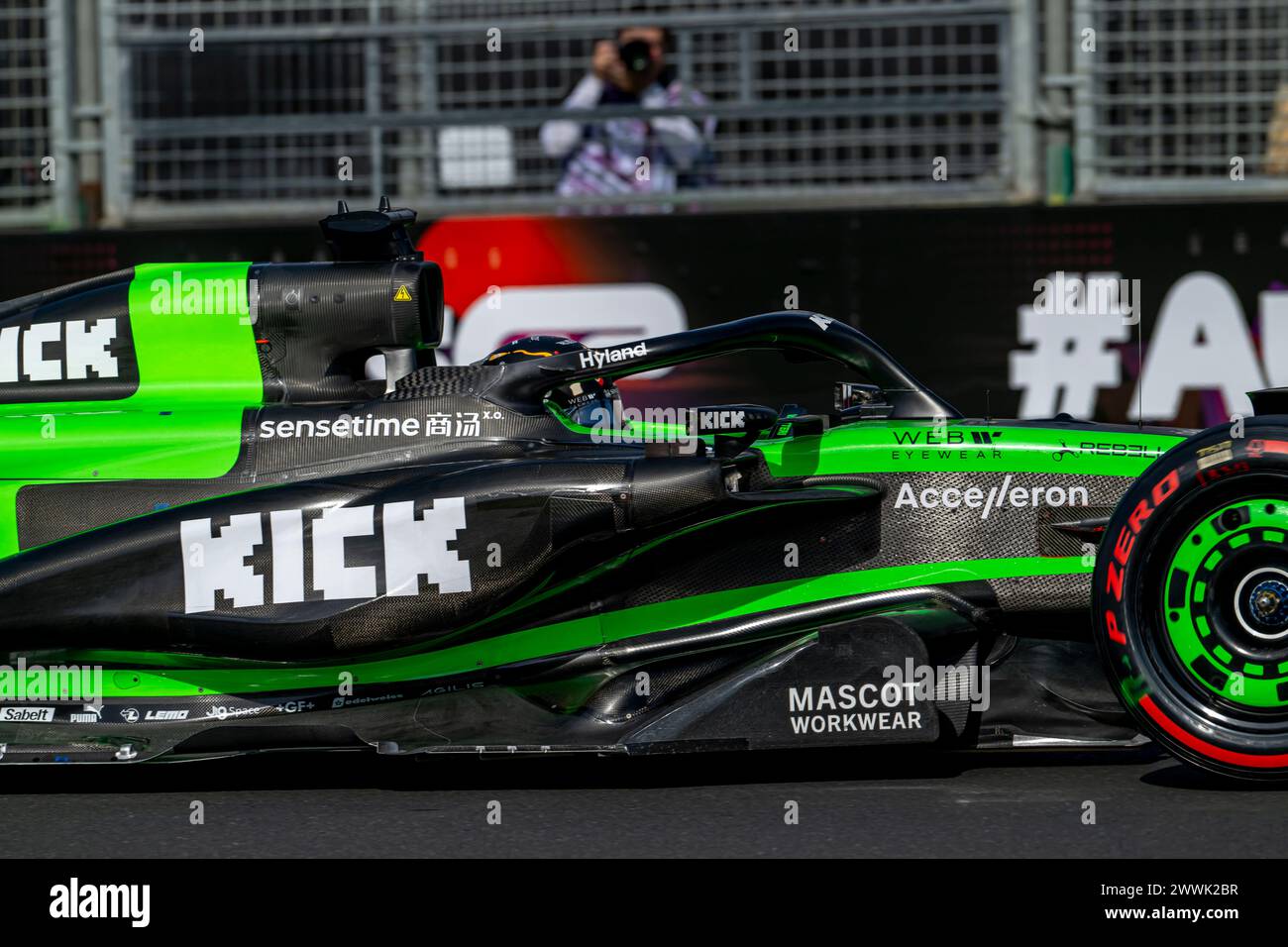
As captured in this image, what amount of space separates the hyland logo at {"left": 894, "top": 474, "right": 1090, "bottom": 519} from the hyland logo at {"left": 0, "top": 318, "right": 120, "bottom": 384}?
96.1 inches

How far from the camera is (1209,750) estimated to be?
4.25 m

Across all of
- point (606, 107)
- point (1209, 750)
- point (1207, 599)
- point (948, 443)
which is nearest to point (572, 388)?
point (948, 443)

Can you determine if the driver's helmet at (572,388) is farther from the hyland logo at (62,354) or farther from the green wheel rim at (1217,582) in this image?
the green wheel rim at (1217,582)

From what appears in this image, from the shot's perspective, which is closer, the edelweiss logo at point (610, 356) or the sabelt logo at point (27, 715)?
the sabelt logo at point (27, 715)

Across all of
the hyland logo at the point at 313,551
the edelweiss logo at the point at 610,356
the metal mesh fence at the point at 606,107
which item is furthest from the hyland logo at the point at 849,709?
the metal mesh fence at the point at 606,107

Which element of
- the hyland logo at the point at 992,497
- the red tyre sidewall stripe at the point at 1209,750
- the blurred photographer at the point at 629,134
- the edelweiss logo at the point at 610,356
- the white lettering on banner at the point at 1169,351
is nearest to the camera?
the red tyre sidewall stripe at the point at 1209,750

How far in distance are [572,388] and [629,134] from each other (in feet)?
13.5

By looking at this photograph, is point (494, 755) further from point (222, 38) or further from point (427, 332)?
point (222, 38)

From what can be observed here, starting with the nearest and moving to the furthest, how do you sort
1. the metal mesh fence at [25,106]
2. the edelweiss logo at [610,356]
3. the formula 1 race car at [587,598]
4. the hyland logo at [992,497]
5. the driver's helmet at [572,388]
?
the formula 1 race car at [587,598] → the hyland logo at [992,497] → the edelweiss logo at [610,356] → the driver's helmet at [572,388] → the metal mesh fence at [25,106]

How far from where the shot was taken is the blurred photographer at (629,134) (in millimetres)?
9312

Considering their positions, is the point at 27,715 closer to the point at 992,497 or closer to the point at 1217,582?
the point at 992,497

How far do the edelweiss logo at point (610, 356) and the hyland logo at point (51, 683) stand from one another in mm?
1564
